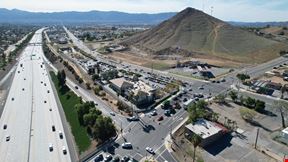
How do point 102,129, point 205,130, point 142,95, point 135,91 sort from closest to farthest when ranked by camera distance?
point 102,129 < point 205,130 < point 142,95 < point 135,91

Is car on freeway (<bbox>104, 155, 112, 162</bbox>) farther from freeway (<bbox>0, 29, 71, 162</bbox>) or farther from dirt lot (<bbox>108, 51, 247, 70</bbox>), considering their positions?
dirt lot (<bbox>108, 51, 247, 70</bbox>)

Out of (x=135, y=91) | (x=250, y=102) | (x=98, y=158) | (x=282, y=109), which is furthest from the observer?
(x=135, y=91)

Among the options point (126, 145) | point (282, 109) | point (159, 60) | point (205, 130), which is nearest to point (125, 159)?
point (126, 145)

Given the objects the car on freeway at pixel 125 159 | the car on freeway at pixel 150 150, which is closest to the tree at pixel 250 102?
the car on freeway at pixel 150 150

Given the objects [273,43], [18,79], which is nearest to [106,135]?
[18,79]

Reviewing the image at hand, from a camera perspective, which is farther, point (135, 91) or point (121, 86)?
point (121, 86)

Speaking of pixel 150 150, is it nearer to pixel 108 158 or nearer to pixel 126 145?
pixel 126 145

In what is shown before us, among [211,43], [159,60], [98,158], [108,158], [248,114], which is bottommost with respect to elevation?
[98,158]

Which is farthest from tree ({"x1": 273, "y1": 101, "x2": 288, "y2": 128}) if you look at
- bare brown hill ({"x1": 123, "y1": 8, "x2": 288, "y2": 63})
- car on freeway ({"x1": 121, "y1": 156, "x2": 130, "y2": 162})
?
bare brown hill ({"x1": 123, "y1": 8, "x2": 288, "y2": 63})
